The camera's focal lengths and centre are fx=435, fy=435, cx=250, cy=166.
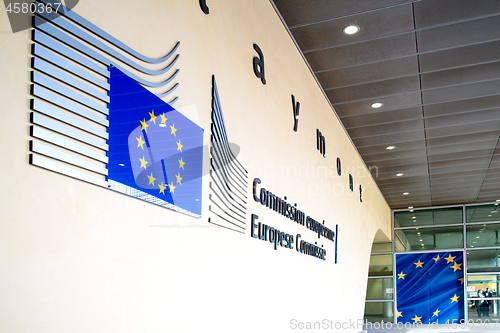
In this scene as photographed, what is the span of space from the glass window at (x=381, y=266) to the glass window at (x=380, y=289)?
0.20 meters

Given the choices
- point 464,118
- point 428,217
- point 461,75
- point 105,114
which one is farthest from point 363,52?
point 428,217

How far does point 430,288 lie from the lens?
12.2m

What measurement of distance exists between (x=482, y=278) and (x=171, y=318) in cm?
1207

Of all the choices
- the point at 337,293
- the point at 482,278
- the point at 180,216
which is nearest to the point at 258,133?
the point at 180,216

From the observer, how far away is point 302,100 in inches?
180

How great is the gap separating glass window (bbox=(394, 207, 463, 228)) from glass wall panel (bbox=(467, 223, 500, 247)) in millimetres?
430

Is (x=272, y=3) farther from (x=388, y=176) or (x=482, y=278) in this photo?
(x=482, y=278)

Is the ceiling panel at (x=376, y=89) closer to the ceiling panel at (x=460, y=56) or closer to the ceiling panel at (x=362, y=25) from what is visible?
the ceiling panel at (x=460, y=56)

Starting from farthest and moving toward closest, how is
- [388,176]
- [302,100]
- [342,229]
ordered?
1. [388,176]
2. [342,229]
3. [302,100]

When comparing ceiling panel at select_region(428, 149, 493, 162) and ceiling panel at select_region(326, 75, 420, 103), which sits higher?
ceiling panel at select_region(326, 75, 420, 103)

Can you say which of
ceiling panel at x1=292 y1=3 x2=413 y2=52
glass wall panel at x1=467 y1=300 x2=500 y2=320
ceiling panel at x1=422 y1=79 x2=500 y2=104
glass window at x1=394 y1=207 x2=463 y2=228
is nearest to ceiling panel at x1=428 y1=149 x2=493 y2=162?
ceiling panel at x1=422 y1=79 x2=500 y2=104

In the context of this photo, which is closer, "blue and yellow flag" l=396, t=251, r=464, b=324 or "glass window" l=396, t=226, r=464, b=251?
"blue and yellow flag" l=396, t=251, r=464, b=324

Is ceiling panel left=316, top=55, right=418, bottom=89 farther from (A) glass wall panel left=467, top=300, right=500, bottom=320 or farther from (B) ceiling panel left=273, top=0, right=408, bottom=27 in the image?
(A) glass wall panel left=467, top=300, right=500, bottom=320

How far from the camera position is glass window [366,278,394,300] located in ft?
41.1
